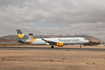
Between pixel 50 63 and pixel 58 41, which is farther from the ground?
pixel 58 41

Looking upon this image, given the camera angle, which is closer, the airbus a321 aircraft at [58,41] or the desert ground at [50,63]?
the desert ground at [50,63]

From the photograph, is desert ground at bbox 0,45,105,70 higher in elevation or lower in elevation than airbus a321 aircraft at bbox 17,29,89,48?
lower

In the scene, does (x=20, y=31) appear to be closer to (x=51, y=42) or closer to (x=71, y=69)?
(x=51, y=42)

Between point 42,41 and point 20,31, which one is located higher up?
point 20,31

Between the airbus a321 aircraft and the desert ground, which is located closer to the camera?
the desert ground

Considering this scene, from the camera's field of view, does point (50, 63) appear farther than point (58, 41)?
No

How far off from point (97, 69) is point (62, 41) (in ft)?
111

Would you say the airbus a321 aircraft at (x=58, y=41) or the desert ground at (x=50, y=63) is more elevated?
the airbus a321 aircraft at (x=58, y=41)

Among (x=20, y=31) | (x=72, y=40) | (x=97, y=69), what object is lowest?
(x=97, y=69)

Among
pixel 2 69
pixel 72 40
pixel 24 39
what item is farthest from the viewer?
pixel 24 39

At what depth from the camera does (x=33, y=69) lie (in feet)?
29.6

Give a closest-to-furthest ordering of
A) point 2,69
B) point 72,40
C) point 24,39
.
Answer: point 2,69, point 72,40, point 24,39

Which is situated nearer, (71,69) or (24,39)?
(71,69)

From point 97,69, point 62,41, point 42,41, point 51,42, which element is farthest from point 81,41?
point 97,69
